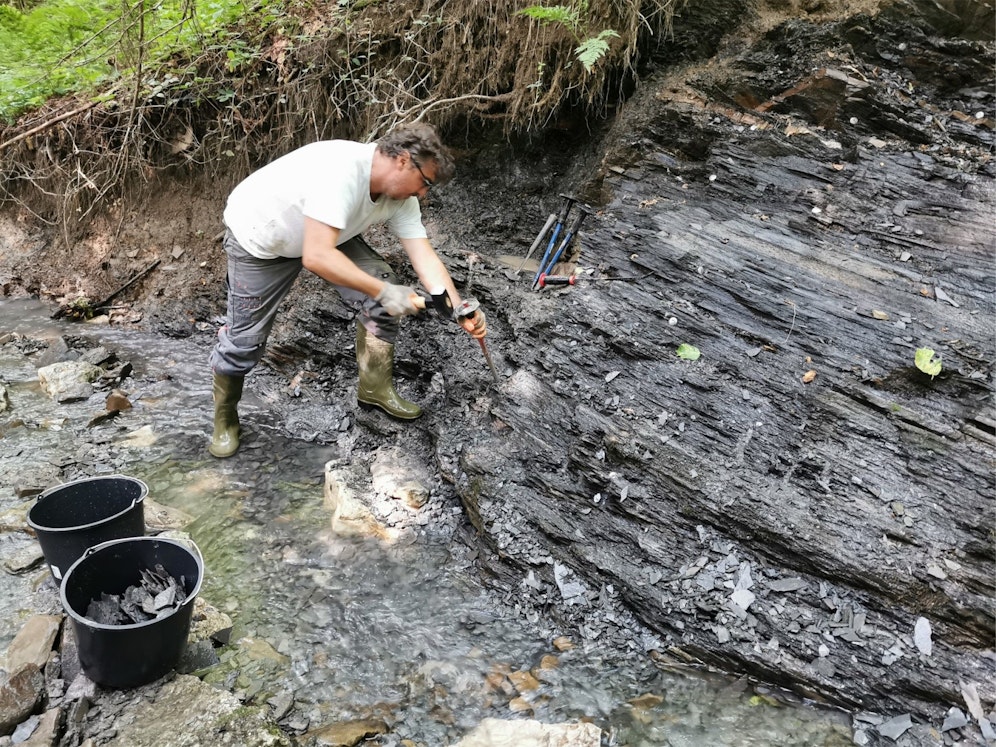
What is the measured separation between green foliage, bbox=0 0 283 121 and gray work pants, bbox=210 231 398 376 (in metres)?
2.57

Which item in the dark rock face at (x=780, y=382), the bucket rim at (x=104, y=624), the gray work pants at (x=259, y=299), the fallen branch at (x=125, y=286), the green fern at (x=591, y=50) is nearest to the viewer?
the bucket rim at (x=104, y=624)

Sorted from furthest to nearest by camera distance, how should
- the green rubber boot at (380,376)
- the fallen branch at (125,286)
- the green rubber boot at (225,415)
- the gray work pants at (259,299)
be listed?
1. the fallen branch at (125,286)
2. the green rubber boot at (380,376)
3. the green rubber boot at (225,415)
4. the gray work pants at (259,299)

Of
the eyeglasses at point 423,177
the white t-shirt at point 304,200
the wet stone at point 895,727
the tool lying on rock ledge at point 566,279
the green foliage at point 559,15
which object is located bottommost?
the wet stone at point 895,727

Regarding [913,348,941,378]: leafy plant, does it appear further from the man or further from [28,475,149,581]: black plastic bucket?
[28,475,149,581]: black plastic bucket

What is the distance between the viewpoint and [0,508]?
3.36 metres

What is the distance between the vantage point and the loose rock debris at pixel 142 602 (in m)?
2.35

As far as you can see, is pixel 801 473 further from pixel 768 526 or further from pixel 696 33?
pixel 696 33

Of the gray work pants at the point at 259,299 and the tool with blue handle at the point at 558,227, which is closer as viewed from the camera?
the gray work pants at the point at 259,299

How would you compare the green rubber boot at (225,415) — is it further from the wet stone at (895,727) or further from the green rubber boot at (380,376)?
the wet stone at (895,727)

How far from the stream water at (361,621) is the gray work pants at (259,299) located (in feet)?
2.37

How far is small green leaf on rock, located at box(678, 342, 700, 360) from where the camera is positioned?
11.2ft

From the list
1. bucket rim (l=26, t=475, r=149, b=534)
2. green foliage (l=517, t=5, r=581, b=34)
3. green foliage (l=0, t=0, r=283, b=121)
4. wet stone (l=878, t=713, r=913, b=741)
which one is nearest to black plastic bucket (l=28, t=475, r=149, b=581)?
bucket rim (l=26, t=475, r=149, b=534)

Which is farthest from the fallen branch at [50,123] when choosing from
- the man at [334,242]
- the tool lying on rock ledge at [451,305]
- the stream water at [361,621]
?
the tool lying on rock ledge at [451,305]

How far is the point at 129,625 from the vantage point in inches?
85.7
